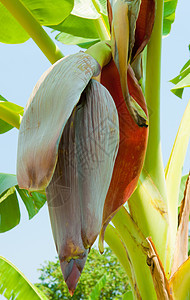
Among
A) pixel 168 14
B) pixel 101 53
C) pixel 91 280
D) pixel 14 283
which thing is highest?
pixel 168 14

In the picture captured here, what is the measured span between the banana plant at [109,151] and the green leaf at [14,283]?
0.56m

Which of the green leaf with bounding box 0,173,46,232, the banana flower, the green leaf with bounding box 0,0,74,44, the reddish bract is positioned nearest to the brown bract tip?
the banana flower

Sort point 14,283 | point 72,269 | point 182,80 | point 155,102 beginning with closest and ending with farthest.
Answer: point 72,269
point 155,102
point 182,80
point 14,283

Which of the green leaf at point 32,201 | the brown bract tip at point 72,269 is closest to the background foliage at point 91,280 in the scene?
the green leaf at point 32,201

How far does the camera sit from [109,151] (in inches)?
17.0

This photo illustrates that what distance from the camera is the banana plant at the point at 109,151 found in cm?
41

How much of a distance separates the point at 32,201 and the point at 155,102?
2.89ft

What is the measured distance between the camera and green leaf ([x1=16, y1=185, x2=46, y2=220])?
1.45m

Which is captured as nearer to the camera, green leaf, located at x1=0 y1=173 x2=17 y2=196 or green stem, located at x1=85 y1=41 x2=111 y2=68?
green stem, located at x1=85 y1=41 x2=111 y2=68

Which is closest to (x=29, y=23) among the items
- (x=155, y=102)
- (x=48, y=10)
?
(x=48, y=10)

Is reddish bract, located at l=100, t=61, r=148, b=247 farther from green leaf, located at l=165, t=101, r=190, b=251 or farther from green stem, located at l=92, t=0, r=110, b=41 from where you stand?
green stem, located at l=92, t=0, r=110, b=41

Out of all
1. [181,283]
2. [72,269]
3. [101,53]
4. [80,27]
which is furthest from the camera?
[80,27]

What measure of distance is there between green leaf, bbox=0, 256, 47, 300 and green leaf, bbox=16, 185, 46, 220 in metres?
0.26

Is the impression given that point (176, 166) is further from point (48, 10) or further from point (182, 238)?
point (48, 10)
